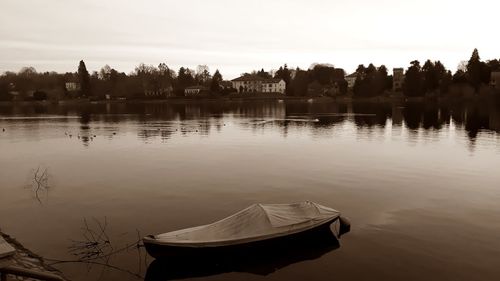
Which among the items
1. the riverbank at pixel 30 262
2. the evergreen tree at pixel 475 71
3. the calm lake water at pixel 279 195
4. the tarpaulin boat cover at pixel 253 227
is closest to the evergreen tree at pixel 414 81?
the evergreen tree at pixel 475 71

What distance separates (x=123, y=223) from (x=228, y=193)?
326 inches

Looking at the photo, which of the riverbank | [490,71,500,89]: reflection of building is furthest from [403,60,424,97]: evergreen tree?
the riverbank

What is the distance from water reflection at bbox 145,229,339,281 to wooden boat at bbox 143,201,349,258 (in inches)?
19.6

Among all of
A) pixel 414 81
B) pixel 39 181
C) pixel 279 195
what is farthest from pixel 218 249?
pixel 414 81

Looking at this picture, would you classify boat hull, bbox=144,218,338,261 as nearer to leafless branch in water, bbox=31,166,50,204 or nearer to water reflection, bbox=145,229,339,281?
water reflection, bbox=145,229,339,281

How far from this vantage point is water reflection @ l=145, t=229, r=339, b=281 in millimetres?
16766

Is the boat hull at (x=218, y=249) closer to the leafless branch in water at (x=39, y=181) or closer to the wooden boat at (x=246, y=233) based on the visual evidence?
the wooden boat at (x=246, y=233)

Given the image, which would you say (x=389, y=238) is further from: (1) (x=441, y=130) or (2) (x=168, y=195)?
(1) (x=441, y=130)

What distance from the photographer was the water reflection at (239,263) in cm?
1677

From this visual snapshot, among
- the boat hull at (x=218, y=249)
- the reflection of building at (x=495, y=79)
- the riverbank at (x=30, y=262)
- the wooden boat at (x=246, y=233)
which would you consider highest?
the reflection of building at (x=495, y=79)

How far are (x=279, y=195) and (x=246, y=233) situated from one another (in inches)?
425

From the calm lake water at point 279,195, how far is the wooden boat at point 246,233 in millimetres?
1006

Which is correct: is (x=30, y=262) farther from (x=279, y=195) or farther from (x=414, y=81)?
(x=414, y=81)

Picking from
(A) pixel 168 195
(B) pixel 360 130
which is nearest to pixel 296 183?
(A) pixel 168 195
